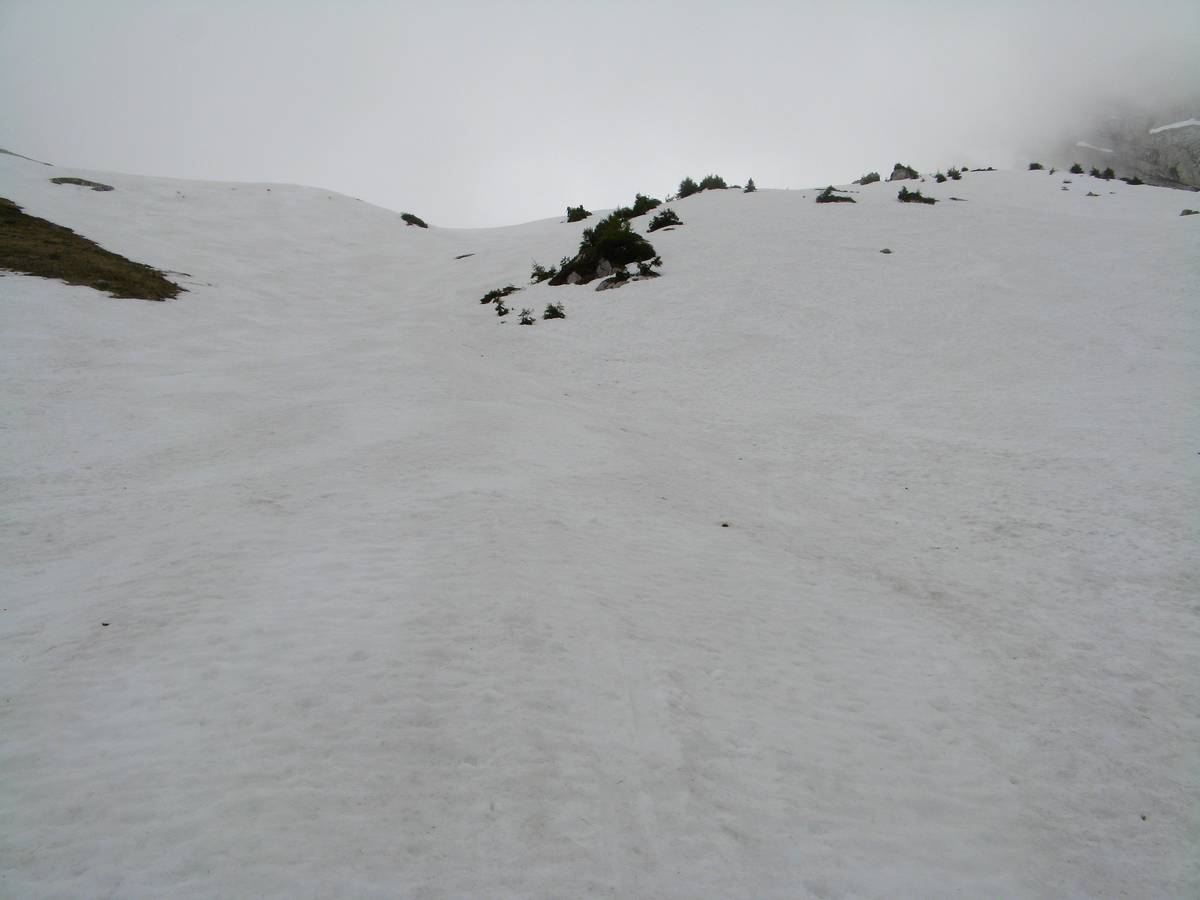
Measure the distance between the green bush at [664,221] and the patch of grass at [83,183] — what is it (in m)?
27.7

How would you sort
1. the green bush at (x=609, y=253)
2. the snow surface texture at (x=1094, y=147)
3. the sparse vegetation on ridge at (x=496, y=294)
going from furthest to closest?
the snow surface texture at (x=1094, y=147) < the green bush at (x=609, y=253) < the sparse vegetation on ridge at (x=496, y=294)

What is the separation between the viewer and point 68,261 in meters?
18.2

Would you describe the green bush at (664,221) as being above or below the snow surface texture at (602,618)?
above

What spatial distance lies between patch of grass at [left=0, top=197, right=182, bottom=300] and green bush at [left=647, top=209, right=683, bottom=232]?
19347 millimetres

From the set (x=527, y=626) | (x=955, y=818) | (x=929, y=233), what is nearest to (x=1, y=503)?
(x=527, y=626)

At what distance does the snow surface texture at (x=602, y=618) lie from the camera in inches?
140

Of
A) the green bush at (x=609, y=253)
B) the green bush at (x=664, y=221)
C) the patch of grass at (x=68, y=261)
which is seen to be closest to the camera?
the patch of grass at (x=68, y=261)

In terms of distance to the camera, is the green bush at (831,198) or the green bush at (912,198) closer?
the green bush at (912,198)

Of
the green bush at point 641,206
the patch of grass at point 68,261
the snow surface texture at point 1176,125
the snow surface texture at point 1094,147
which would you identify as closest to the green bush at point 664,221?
the green bush at point 641,206

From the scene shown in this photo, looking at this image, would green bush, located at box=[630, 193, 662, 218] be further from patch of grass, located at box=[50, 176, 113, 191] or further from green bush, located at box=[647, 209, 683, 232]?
patch of grass, located at box=[50, 176, 113, 191]

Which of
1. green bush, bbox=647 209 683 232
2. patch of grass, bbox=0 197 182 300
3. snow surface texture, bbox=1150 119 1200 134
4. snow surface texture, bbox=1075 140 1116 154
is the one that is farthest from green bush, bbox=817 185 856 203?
snow surface texture, bbox=1075 140 1116 154

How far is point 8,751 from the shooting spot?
12.7 ft

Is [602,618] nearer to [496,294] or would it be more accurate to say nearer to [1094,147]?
[496,294]

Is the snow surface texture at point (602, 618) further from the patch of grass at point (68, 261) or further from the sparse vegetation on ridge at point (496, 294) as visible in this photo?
the sparse vegetation on ridge at point (496, 294)
